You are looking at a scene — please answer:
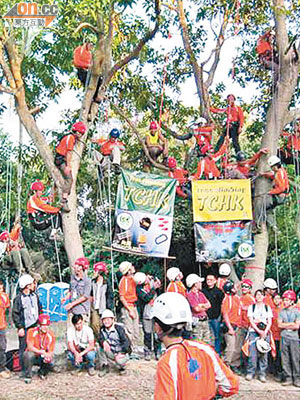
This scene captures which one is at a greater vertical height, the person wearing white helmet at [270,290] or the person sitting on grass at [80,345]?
the person wearing white helmet at [270,290]

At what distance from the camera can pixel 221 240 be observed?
11727 mm

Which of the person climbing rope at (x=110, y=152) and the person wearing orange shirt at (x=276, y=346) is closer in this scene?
the person wearing orange shirt at (x=276, y=346)

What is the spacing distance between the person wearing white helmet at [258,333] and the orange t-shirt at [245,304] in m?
0.27

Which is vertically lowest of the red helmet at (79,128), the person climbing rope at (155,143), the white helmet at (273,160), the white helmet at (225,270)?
the white helmet at (225,270)

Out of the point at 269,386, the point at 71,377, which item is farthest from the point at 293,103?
the point at 71,377

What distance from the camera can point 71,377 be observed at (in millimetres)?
9297

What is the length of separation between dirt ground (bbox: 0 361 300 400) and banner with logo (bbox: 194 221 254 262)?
2791mm

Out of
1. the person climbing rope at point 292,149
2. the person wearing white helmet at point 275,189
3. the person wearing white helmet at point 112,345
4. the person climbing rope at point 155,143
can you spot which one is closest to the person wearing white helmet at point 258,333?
the person wearing white helmet at point 112,345

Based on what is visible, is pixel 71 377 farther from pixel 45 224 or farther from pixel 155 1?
pixel 155 1

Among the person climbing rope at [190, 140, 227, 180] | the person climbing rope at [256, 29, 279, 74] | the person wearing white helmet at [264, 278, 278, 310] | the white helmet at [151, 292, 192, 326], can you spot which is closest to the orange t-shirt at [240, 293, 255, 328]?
the person wearing white helmet at [264, 278, 278, 310]

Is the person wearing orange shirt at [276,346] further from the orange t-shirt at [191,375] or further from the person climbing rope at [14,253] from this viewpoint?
the orange t-shirt at [191,375]

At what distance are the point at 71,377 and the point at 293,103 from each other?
8.21 meters

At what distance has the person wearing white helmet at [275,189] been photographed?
37.7 feet

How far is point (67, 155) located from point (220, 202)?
303 centimetres
